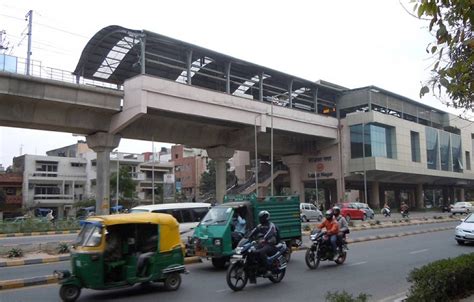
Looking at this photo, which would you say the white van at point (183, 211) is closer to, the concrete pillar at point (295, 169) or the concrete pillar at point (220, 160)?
the concrete pillar at point (220, 160)

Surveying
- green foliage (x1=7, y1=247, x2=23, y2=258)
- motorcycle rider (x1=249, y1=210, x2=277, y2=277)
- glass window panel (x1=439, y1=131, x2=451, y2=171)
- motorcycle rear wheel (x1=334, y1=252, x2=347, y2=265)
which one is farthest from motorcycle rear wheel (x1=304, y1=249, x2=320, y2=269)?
glass window panel (x1=439, y1=131, x2=451, y2=171)

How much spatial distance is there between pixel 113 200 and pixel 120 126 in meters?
26.3

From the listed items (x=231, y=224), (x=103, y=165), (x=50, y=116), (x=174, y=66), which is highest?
(x=174, y=66)

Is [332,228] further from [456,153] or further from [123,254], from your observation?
[456,153]

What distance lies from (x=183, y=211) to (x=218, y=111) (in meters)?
25.1

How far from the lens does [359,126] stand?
196 feet

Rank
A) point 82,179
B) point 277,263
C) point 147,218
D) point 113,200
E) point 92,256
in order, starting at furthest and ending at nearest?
point 82,179 → point 113,200 → point 277,263 → point 147,218 → point 92,256

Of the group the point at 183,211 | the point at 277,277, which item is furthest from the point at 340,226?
the point at 183,211

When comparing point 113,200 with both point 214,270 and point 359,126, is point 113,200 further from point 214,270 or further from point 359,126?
point 214,270

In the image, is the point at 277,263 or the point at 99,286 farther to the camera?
the point at 277,263

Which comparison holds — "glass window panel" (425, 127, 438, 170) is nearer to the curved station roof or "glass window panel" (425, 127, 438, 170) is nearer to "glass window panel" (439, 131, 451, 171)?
"glass window panel" (439, 131, 451, 171)

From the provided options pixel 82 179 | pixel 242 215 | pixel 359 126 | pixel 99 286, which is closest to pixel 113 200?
pixel 82 179

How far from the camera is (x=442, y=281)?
24.1ft

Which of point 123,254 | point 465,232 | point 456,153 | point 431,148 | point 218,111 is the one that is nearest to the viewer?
point 123,254
